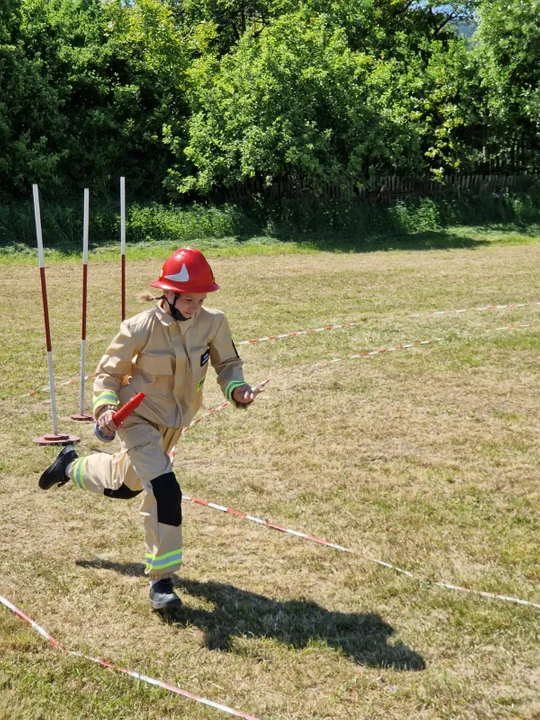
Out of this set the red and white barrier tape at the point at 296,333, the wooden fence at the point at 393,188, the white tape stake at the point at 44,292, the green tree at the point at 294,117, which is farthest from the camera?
the wooden fence at the point at 393,188

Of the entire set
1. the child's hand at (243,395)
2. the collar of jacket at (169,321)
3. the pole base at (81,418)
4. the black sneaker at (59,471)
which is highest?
the collar of jacket at (169,321)

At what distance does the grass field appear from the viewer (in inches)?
176

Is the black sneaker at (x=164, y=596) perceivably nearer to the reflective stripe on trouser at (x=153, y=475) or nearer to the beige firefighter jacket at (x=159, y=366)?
the reflective stripe on trouser at (x=153, y=475)

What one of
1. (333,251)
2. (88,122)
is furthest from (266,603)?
(88,122)

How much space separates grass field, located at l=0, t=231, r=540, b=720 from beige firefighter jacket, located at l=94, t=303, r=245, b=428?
120 cm

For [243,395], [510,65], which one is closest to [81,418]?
[243,395]

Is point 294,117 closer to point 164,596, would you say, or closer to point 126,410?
point 126,410

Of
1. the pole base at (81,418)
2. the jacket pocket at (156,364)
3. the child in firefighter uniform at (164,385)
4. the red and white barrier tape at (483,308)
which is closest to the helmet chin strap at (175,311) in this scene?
the child in firefighter uniform at (164,385)

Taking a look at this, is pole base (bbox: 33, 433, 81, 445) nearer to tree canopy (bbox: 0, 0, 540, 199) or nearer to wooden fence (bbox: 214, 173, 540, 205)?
tree canopy (bbox: 0, 0, 540, 199)

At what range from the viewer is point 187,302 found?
5.34 meters

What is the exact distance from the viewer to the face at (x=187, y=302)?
17.4 feet

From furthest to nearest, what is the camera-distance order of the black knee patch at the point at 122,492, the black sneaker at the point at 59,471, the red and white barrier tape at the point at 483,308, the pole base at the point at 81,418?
the red and white barrier tape at the point at 483,308, the pole base at the point at 81,418, the black sneaker at the point at 59,471, the black knee patch at the point at 122,492

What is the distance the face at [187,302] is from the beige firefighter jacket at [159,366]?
9 cm

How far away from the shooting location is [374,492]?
282 inches
